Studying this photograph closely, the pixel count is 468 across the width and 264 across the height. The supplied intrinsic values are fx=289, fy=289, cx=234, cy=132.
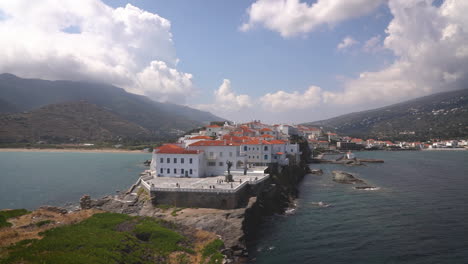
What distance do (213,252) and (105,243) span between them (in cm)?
881

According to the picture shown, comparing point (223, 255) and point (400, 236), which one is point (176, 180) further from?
point (400, 236)

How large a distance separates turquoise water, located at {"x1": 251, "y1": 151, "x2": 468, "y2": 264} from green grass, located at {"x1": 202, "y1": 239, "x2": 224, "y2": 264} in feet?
10.2

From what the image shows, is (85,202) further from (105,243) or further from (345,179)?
(345,179)

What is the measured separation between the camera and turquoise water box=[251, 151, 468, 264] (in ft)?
84.1

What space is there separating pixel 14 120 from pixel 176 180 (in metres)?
211

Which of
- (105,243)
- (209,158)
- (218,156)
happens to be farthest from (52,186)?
(105,243)

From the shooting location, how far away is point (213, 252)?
81.8 feet

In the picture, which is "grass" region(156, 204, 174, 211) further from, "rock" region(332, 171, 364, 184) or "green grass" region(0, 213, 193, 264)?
"rock" region(332, 171, 364, 184)

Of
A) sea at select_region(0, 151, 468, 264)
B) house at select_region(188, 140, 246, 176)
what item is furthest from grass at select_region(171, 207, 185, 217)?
house at select_region(188, 140, 246, 176)

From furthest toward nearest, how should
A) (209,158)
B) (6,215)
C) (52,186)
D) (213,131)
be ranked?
(213,131)
(52,186)
(209,158)
(6,215)

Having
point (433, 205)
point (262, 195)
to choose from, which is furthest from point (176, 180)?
point (433, 205)

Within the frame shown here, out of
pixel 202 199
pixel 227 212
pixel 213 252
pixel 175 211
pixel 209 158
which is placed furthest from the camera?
pixel 209 158

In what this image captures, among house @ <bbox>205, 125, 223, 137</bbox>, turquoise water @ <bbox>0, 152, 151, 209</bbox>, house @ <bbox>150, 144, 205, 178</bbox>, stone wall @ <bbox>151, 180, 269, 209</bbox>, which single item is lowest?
turquoise water @ <bbox>0, 152, 151, 209</bbox>

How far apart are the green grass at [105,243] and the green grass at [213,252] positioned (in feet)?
4.53
